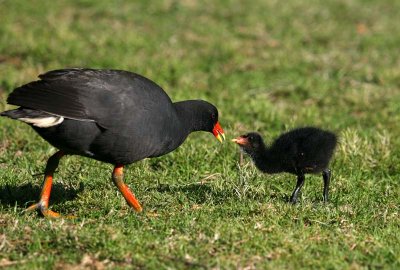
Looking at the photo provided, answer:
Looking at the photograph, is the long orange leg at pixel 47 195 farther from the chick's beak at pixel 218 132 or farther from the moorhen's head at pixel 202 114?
the chick's beak at pixel 218 132

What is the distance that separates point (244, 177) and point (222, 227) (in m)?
1.22

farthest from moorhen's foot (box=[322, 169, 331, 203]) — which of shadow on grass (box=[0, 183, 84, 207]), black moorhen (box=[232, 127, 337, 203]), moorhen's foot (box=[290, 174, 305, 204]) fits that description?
shadow on grass (box=[0, 183, 84, 207])

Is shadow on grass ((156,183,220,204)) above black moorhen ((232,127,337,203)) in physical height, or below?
below

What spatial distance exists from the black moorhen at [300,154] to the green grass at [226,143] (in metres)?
0.21

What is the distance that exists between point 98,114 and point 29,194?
51.4 inches

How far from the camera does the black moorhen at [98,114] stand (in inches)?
229

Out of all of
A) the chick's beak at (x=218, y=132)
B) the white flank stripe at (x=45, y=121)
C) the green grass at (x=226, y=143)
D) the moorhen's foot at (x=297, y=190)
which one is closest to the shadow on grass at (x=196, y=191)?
the green grass at (x=226, y=143)

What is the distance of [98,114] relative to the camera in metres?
5.84

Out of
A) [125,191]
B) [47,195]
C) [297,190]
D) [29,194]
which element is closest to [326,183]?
[297,190]

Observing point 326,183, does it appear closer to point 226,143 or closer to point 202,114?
point 202,114

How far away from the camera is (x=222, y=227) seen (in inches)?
217

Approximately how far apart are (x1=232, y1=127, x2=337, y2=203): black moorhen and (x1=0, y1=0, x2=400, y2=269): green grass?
0.70 ft

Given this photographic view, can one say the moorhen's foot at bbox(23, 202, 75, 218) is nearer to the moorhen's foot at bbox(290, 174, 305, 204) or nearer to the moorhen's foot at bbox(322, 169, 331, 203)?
the moorhen's foot at bbox(290, 174, 305, 204)

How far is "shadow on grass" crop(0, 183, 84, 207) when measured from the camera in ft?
21.4
